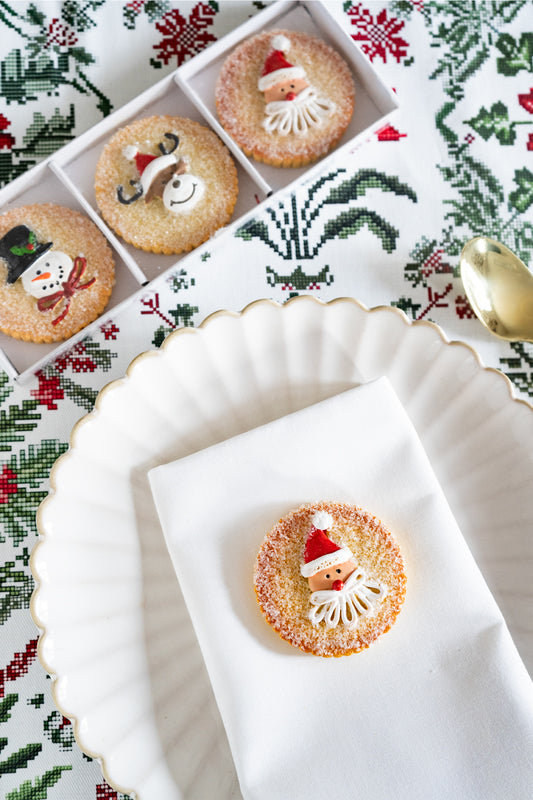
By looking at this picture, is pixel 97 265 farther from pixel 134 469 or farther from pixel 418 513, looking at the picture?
pixel 418 513

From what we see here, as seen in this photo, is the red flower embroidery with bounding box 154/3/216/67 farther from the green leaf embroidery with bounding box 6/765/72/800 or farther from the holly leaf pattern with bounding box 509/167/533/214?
the green leaf embroidery with bounding box 6/765/72/800

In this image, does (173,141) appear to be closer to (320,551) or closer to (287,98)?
(287,98)

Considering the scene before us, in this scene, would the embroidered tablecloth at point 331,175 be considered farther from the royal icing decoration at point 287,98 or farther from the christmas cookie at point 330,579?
the christmas cookie at point 330,579

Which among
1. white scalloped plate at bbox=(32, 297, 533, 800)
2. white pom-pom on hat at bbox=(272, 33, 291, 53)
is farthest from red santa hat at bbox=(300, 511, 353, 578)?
white pom-pom on hat at bbox=(272, 33, 291, 53)

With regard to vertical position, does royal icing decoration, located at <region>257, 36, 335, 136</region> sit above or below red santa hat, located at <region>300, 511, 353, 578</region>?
above

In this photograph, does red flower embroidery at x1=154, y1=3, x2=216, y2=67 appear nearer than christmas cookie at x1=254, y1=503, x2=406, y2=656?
No

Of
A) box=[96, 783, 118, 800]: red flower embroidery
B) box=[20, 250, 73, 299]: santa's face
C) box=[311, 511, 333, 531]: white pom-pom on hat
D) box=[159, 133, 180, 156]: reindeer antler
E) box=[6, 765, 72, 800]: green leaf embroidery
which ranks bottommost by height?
box=[96, 783, 118, 800]: red flower embroidery
